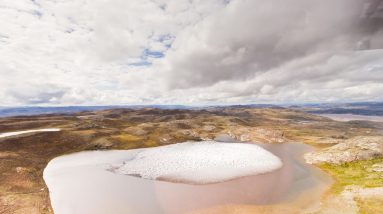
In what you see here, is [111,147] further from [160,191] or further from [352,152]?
[352,152]

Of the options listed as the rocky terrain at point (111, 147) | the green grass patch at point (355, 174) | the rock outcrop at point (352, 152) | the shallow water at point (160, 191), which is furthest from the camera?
the rock outcrop at point (352, 152)

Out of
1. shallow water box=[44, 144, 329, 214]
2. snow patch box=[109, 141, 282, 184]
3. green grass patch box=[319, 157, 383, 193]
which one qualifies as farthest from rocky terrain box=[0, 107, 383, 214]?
snow patch box=[109, 141, 282, 184]

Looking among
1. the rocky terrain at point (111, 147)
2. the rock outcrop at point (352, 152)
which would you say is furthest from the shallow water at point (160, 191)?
the rock outcrop at point (352, 152)

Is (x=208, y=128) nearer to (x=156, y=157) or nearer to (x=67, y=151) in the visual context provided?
(x=156, y=157)

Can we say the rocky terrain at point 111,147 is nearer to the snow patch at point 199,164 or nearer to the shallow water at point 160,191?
the shallow water at point 160,191

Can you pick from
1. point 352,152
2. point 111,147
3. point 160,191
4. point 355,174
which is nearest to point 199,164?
point 160,191
